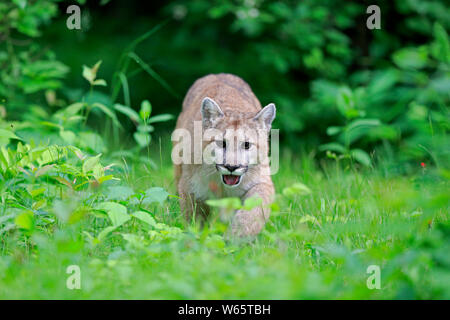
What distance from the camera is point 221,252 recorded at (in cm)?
421

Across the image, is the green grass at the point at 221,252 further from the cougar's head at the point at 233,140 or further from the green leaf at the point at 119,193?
the cougar's head at the point at 233,140

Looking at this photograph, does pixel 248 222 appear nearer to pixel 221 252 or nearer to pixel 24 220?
pixel 221 252

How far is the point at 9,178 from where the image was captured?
4.83m

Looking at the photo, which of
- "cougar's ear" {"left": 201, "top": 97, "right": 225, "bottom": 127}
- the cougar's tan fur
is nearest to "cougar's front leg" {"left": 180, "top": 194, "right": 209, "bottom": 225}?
the cougar's tan fur

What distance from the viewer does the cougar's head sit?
492 centimetres

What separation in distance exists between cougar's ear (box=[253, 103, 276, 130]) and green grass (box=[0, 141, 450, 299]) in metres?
0.88

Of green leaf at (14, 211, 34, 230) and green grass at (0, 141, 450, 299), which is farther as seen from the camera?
green leaf at (14, 211, 34, 230)

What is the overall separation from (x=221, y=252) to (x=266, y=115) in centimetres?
173

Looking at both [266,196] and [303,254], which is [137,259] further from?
[266,196]

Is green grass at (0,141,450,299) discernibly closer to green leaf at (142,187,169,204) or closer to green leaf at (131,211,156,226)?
green leaf at (131,211,156,226)

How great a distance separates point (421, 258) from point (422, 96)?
501 cm

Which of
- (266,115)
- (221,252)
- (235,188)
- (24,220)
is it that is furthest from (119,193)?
(266,115)

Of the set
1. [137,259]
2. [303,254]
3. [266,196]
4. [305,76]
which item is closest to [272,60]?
[305,76]
